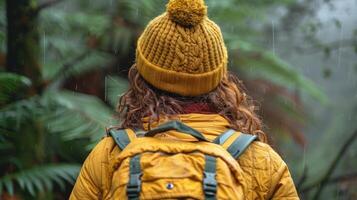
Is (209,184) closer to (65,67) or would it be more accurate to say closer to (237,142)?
(237,142)

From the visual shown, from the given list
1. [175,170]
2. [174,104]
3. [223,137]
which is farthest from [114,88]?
[175,170]

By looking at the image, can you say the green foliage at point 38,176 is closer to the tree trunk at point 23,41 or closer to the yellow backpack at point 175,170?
the tree trunk at point 23,41

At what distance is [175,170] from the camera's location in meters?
2.38

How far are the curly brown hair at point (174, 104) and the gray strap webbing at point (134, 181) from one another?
0.26 m

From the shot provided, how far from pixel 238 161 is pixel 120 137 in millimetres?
372

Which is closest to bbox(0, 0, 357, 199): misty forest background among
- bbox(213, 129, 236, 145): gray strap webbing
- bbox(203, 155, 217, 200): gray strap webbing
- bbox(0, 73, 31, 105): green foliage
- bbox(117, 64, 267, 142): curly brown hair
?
bbox(0, 73, 31, 105): green foliage

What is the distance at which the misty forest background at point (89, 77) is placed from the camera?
488cm

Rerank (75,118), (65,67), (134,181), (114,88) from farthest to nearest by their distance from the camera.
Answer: (114,88) → (65,67) → (75,118) → (134,181)

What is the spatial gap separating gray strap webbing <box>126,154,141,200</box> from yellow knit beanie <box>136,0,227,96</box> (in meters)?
0.37

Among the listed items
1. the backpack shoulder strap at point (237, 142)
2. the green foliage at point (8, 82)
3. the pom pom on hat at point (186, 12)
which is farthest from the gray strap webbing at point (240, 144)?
the green foliage at point (8, 82)

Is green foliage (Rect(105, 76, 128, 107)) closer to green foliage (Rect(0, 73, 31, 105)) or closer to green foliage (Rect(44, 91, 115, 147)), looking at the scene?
green foliage (Rect(44, 91, 115, 147))

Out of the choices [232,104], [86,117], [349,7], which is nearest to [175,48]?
[232,104]

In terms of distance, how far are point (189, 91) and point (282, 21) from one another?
6.65m

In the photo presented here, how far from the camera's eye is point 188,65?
2.66m
